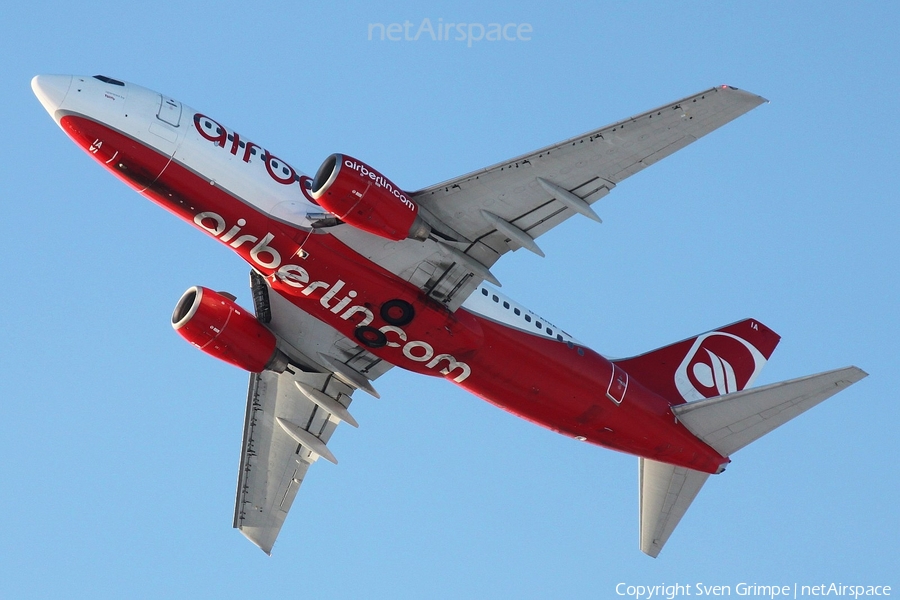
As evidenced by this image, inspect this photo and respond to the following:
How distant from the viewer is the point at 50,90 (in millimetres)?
33281

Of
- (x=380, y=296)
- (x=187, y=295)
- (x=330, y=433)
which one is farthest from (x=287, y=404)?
(x=380, y=296)

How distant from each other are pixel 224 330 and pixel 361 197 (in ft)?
29.7

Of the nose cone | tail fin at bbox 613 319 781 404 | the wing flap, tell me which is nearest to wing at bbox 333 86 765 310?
tail fin at bbox 613 319 781 404

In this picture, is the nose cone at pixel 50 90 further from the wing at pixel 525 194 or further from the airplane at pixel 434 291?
the wing at pixel 525 194

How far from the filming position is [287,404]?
4391 cm

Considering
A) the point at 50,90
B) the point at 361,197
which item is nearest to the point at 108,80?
the point at 50,90

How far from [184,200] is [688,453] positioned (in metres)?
19.5

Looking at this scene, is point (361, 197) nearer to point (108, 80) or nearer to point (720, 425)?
point (108, 80)

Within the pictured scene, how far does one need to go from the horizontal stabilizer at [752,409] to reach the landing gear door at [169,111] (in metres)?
19.6

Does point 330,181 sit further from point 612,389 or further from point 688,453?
point 688,453

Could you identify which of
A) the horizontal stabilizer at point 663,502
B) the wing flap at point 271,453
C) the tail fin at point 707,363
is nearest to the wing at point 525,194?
the tail fin at point 707,363

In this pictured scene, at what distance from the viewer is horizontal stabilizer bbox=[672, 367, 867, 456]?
3644cm

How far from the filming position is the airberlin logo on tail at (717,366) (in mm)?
41812

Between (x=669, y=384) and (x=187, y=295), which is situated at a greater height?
(x=669, y=384)
